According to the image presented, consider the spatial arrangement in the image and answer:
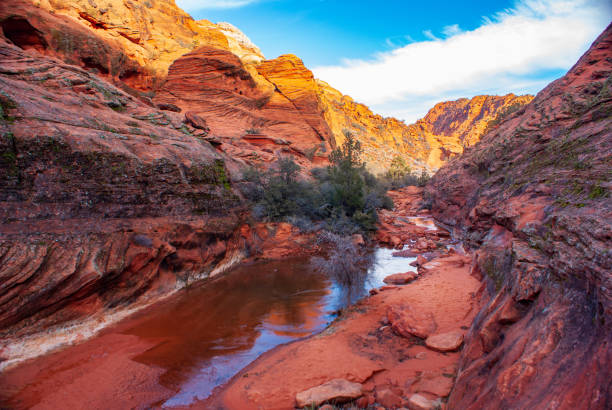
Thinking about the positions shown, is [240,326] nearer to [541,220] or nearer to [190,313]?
[190,313]

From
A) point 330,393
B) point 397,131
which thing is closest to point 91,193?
point 330,393

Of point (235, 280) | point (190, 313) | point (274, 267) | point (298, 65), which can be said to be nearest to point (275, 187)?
point (274, 267)

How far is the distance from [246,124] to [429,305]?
21.3 m

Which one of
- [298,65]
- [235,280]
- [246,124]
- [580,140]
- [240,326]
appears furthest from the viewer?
[298,65]

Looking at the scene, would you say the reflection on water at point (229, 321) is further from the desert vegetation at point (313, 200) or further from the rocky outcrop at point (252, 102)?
the rocky outcrop at point (252, 102)

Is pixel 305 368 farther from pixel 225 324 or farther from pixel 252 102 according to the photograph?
pixel 252 102

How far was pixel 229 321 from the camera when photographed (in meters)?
6.46

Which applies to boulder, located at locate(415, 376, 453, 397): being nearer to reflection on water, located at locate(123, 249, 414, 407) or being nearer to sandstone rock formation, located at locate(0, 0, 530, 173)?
reflection on water, located at locate(123, 249, 414, 407)

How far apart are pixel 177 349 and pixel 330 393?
3.33 metres

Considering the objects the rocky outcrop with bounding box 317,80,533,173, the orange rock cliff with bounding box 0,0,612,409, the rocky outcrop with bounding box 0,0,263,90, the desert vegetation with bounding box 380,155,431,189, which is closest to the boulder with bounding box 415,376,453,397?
the orange rock cliff with bounding box 0,0,612,409

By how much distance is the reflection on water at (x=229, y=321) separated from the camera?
4785mm

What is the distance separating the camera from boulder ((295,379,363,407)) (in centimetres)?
336

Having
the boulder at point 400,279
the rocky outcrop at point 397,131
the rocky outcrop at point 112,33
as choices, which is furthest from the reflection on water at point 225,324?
the rocky outcrop at point 397,131

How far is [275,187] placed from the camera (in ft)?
42.2
